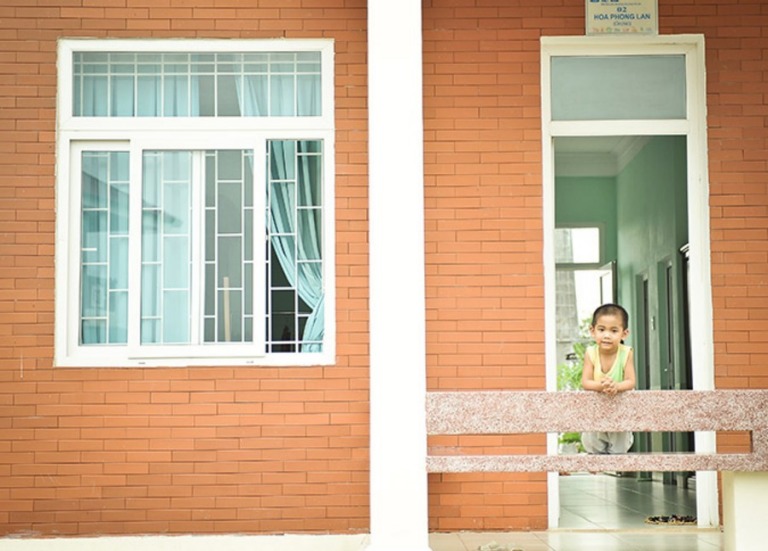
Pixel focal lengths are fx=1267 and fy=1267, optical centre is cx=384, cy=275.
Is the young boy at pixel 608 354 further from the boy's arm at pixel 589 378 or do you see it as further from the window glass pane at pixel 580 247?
the window glass pane at pixel 580 247

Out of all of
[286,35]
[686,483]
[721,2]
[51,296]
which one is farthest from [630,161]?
[51,296]

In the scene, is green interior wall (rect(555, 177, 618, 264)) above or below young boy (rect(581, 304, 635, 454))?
above

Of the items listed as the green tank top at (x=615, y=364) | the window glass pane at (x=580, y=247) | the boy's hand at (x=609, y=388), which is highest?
the window glass pane at (x=580, y=247)

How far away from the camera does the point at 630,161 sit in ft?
50.9

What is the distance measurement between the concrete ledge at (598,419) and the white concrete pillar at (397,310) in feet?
0.55

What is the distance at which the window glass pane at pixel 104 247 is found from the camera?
27.4ft

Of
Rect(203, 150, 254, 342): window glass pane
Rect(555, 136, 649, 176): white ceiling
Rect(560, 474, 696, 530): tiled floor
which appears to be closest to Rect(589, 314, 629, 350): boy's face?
Rect(560, 474, 696, 530): tiled floor

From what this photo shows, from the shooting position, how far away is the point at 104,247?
841 cm

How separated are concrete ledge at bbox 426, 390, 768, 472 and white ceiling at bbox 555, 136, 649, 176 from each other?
8.08 meters

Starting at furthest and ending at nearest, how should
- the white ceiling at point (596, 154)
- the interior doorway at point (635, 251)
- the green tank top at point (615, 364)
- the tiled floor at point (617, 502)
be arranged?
the white ceiling at point (596, 154) < the interior doorway at point (635, 251) < the tiled floor at point (617, 502) < the green tank top at point (615, 364)

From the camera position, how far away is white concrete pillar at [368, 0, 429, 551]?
6258mm

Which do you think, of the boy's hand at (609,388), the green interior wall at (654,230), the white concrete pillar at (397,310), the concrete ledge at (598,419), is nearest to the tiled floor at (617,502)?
the green interior wall at (654,230)

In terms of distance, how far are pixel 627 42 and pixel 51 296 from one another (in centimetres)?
418

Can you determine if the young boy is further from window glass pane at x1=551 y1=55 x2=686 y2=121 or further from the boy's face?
window glass pane at x1=551 y1=55 x2=686 y2=121
